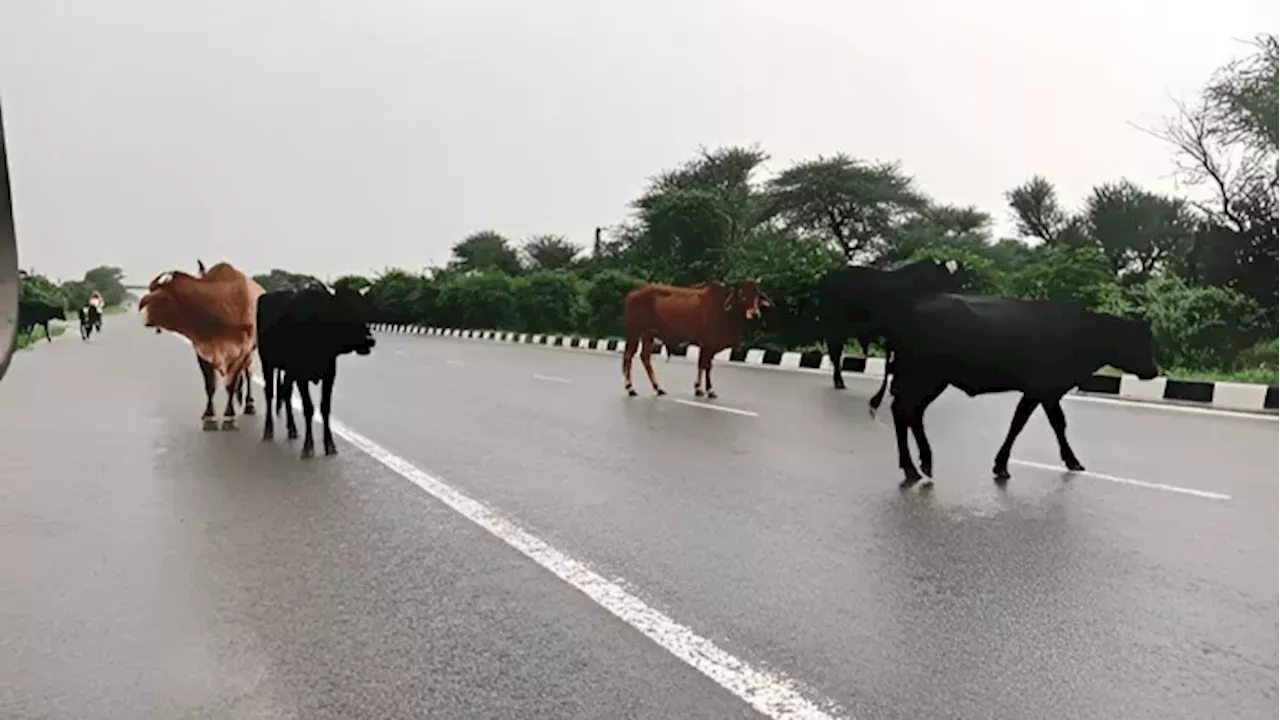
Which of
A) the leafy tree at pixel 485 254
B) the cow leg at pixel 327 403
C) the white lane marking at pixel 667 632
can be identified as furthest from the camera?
the leafy tree at pixel 485 254

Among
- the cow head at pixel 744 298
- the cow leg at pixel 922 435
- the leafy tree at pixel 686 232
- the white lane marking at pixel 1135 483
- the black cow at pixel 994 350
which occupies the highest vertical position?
the leafy tree at pixel 686 232

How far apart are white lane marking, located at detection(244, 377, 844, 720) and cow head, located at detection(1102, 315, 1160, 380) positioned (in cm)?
419

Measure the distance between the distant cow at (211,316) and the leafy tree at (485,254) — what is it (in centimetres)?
5506

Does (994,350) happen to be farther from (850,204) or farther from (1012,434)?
(850,204)

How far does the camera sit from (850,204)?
39.8 metres

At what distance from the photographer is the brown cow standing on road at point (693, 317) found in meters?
14.6

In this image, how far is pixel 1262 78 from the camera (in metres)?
23.4

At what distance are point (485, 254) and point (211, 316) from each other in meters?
61.0

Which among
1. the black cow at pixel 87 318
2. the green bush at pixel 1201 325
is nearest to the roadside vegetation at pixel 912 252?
the green bush at pixel 1201 325

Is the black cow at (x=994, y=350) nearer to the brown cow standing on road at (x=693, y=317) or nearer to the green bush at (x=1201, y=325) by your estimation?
the brown cow standing on road at (x=693, y=317)

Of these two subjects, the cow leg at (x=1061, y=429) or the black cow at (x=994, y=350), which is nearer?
the black cow at (x=994, y=350)

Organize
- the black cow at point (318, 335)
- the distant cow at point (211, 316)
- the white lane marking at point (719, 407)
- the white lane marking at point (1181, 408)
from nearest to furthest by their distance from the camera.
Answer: the black cow at point (318, 335) → the distant cow at point (211, 316) → the white lane marking at point (719, 407) → the white lane marking at point (1181, 408)

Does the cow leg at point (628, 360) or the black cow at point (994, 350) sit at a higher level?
the black cow at point (994, 350)

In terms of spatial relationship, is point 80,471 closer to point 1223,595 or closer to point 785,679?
point 785,679
